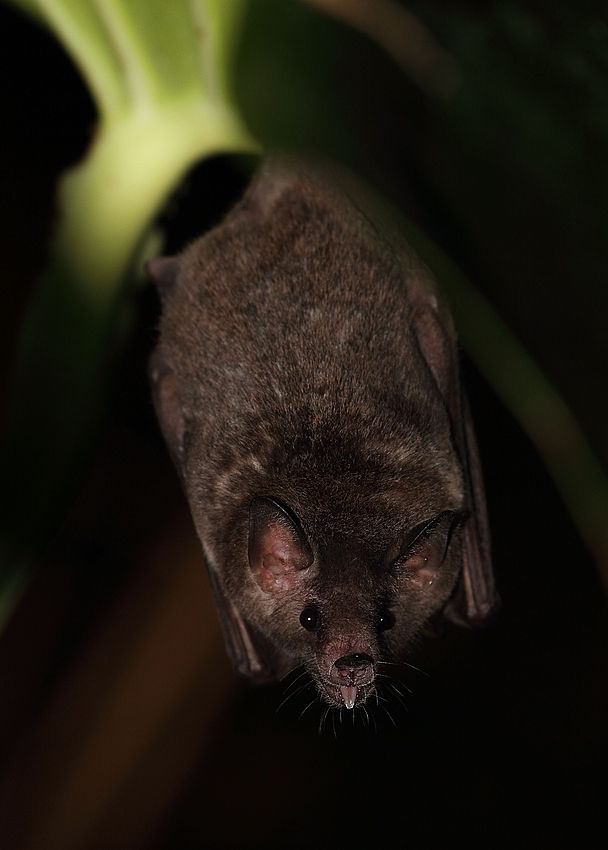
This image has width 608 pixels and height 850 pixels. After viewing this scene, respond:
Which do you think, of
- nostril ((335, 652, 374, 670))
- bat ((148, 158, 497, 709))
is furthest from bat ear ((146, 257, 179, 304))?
nostril ((335, 652, 374, 670))

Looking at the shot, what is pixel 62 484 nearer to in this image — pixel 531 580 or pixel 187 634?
pixel 187 634

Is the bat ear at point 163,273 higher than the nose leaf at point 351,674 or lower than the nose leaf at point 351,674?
higher

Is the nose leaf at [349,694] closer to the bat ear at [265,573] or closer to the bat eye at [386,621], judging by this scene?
the bat eye at [386,621]

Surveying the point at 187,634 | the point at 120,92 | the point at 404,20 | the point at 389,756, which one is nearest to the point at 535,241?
the point at 404,20

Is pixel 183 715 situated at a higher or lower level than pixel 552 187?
lower

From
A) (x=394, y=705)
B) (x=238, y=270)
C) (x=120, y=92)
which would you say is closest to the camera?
(x=120, y=92)

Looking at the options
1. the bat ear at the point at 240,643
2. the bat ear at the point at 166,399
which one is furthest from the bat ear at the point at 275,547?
the bat ear at the point at 166,399
